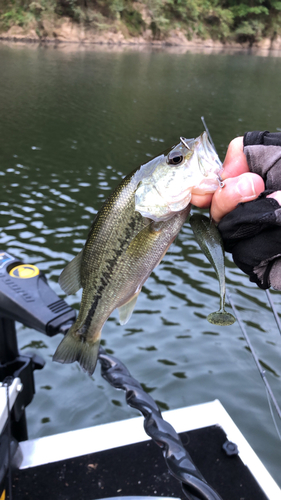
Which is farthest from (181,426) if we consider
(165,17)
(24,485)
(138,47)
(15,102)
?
(165,17)

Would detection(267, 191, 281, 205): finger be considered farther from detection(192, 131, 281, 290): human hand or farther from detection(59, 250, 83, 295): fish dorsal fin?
detection(59, 250, 83, 295): fish dorsal fin

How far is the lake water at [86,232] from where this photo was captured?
4.83m

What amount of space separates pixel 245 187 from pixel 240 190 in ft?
0.08

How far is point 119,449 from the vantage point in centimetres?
306

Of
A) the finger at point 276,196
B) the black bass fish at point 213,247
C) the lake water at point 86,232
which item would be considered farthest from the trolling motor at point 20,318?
the finger at point 276,196

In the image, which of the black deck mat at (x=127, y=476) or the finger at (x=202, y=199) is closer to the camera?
the finger at (x=202, y=199)

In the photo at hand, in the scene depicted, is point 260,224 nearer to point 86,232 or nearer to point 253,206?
point 253,206

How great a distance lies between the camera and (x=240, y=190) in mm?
1577

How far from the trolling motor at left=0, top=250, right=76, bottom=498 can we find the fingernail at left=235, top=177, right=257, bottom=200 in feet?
5.33

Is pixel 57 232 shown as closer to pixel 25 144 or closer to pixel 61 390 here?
pixel 61 390

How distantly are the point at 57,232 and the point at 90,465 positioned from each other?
19.3 feet

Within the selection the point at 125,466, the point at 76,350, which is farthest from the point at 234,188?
the point at 125,466

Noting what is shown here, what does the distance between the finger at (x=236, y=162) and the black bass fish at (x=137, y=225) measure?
65 millimetres

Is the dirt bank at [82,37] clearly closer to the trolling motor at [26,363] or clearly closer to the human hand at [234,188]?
the trolling motor at [26,363]
